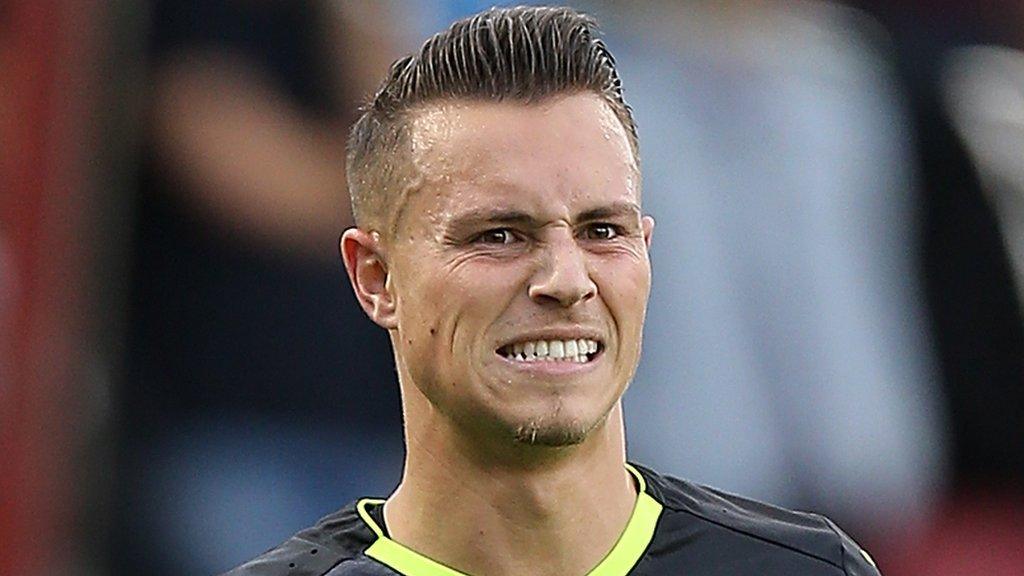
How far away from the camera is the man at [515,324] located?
2.74 meters

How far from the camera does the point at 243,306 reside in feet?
18.5

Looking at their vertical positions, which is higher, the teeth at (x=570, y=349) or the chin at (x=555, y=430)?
the teeth at (x=570, y=349)

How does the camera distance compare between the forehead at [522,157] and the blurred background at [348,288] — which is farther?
the blurred background at [348,288]

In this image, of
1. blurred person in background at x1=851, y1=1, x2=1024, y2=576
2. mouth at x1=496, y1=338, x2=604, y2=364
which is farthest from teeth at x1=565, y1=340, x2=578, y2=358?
blurred person in background at x1=851, y1=1, x2=1024, y2=576

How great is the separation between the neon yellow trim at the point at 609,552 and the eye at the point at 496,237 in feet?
1.67

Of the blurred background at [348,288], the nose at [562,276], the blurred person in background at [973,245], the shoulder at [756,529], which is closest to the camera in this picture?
the nose at [562,276]

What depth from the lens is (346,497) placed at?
571cm

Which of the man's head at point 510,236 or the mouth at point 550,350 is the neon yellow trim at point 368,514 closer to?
the man's head at point 510,236

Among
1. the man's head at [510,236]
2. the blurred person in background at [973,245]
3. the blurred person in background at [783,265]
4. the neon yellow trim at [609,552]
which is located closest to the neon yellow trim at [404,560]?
the neon yellow trim at [609,552]

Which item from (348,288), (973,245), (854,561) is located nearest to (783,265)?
(973,245)

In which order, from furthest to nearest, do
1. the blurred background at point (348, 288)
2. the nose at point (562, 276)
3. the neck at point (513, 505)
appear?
1. the blurred background at point (348, 288)
2. the neck at point (513, 505)
3. the nose at point (562, 276)

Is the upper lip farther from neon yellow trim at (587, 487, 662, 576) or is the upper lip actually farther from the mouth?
neon yellow trim at (587, 487, 662, 576)

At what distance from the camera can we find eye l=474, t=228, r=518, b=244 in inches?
109

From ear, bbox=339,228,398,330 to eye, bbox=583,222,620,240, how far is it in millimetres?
352
